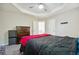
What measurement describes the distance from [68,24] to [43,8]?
45cm

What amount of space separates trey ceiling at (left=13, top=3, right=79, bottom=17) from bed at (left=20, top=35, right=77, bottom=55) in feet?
1.22

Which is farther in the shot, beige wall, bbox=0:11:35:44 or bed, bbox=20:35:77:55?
beige wall, bbox=0:11:35:44

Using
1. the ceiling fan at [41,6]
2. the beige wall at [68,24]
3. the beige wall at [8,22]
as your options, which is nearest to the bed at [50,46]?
the beige wall at [68,24]

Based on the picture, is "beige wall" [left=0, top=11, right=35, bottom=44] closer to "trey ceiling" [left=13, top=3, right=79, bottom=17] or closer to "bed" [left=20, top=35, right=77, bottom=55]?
"trey ceiling" [left=13, top=3, right=79, bottom=17]

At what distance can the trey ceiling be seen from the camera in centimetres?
151

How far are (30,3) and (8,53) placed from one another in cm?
78

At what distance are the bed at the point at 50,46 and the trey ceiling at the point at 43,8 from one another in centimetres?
37

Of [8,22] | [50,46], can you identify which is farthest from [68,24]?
[8,22]

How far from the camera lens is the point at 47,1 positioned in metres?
1.48

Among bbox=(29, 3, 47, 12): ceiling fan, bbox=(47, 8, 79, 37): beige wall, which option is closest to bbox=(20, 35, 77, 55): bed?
bbox=(47, 8, 79, 37): beige wall

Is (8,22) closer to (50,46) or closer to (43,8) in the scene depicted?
(43,8)

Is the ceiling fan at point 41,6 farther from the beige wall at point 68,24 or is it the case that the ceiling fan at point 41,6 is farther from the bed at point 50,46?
the bed at point 50,46

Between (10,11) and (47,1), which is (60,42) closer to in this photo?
(47,1)

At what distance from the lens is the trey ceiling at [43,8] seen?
4.97ft
